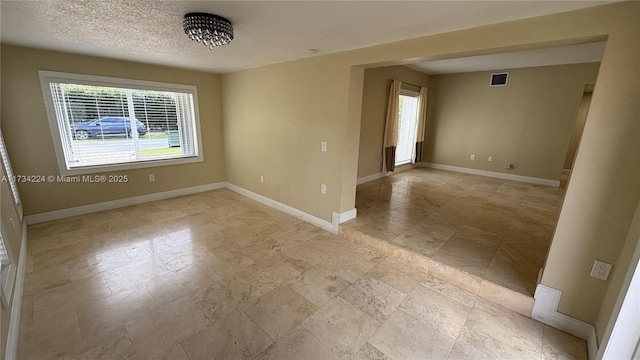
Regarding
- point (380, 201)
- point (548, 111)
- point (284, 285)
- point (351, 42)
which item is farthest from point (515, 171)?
point (284, 285)

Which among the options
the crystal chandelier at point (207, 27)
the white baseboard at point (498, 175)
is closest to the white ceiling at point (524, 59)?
the white baseboard at point (498, 175)

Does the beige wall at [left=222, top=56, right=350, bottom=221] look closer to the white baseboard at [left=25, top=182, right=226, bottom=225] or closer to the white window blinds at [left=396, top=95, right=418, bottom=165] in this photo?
the white baseboard at [left=25, top=182, right=226, bottom=225]

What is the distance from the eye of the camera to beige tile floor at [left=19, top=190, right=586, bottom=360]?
1.69 m

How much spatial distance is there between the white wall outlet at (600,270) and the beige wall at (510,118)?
15.1 ft

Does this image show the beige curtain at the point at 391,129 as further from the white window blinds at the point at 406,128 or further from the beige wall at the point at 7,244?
the beige wall at the point at 7,244

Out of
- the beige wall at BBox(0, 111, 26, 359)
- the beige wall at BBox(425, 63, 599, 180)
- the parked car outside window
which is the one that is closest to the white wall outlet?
the beige wall at BBox(0, 111, 26, 359)

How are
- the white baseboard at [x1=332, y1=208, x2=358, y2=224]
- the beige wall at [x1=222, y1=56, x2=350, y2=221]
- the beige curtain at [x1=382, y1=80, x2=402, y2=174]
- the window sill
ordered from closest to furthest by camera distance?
the beige wall at [x1=222, y1=56, x2=350, y2=221]
the white baseboard at [x1=332, y1=208, x2=358, y2=224]
the window sill
the beige curtain at [x1=382, y1=80, x2=402, y2=174]

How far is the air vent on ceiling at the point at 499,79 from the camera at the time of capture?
548cm

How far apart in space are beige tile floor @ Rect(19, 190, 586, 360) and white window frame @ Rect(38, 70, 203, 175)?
3.11 feet

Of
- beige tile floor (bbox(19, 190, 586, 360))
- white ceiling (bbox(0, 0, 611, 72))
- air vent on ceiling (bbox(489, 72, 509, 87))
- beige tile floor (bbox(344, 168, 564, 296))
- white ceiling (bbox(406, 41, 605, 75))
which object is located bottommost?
beige tile floor (bbox(19, 190, 586, 360))

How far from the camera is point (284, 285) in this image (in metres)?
2.32

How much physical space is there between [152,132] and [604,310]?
222 inches

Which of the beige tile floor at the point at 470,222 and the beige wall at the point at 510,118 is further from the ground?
the beige wall at the point at 510,118

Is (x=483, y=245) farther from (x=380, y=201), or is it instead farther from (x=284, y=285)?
(x=284, y=285)
